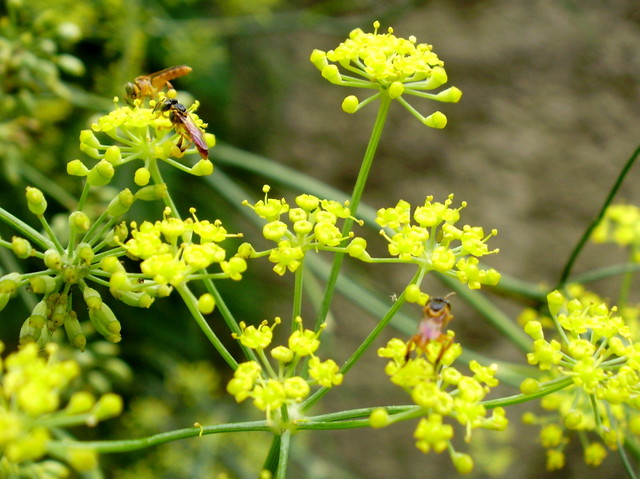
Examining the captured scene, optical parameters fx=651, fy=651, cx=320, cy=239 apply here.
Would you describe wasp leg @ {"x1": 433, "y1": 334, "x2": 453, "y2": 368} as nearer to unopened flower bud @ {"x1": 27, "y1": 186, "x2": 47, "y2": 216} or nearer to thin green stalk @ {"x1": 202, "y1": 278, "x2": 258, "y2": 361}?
thin green stalk @ {"x1": 202, "y1": 278, "x2": 258, "y2": 361}

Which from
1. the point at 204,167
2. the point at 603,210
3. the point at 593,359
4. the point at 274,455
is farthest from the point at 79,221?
the point at 603,210

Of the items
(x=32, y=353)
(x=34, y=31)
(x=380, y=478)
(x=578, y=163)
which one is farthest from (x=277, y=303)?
(x=32, y=353)

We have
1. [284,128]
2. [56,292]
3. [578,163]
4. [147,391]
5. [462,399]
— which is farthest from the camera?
[284,128]

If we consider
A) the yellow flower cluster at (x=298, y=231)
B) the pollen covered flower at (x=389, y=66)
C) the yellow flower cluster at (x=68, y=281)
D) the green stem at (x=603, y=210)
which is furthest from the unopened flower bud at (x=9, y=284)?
the green stem at (x=603, y=210)

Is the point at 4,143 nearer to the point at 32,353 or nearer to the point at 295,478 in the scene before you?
the point at 32,353

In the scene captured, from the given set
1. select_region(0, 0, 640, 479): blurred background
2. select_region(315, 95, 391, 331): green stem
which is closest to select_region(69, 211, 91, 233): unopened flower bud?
select_region(315, 95, 391, 331): green stem

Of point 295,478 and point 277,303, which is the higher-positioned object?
point 277,303
